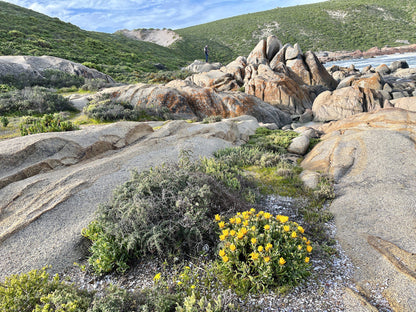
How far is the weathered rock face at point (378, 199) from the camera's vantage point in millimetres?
3808

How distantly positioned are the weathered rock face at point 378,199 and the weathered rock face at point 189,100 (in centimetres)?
784

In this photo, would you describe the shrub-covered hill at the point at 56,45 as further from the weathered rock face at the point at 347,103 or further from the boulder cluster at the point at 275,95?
the weathered rock face at the point at 347,103

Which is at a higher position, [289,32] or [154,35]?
[154,35]

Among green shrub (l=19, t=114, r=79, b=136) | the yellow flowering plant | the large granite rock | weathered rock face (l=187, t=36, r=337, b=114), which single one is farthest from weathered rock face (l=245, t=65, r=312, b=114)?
the yellow flowering plant

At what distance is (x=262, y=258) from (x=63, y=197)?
4.77 metres

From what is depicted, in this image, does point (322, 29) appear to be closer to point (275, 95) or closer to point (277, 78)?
point (277, 78)

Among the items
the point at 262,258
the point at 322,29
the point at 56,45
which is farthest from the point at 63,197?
the point at 322,29

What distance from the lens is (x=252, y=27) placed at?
100 metres

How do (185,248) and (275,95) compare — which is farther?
(275,95)

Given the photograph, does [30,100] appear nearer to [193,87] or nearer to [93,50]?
[193,87]

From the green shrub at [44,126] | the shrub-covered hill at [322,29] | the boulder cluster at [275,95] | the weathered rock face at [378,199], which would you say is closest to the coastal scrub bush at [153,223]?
the weathered rock face at [378,199]

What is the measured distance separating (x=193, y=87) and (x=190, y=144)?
9.28 metres

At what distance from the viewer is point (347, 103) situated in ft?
65.2

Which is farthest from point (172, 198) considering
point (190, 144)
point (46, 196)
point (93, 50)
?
point (93, 50)
